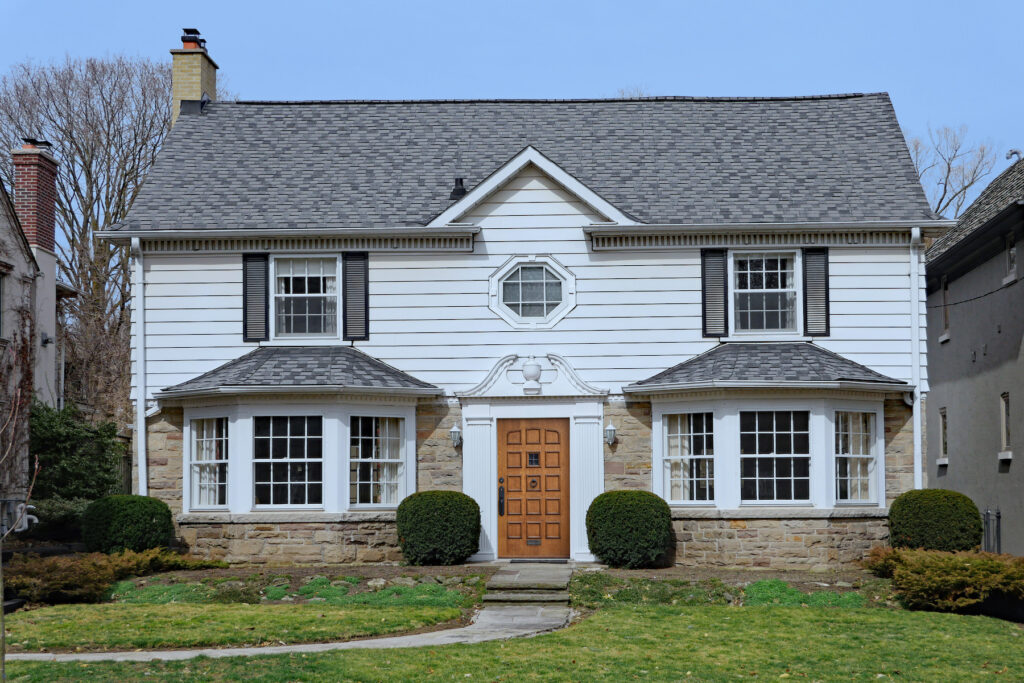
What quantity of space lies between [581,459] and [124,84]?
77.2 ft

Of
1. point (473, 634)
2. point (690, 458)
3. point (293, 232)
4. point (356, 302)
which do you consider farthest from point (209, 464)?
point (690, 458)

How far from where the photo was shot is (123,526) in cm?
1823

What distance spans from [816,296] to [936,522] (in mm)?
3947

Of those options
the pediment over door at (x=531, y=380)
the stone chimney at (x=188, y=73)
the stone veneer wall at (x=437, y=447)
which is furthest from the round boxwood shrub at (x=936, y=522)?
the stone chimney at (x=188, y=73)

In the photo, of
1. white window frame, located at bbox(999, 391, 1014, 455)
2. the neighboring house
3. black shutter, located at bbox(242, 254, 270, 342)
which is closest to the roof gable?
black shutter, located at bbox(242, 254, 270, 342)

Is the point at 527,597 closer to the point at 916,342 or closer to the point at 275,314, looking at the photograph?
the point at 275,314

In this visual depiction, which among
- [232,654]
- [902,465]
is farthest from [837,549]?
[232,654]

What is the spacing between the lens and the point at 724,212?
19.7 meters

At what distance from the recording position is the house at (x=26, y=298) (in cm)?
2369

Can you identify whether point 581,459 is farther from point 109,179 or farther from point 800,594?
point 109,179

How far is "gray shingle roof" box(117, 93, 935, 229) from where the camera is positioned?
19.9 meters

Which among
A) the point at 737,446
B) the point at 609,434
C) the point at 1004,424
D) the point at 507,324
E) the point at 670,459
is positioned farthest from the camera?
the point at 1004,424

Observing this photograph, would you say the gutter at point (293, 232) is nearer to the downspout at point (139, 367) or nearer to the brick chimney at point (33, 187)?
the downspout at point (139, 367)

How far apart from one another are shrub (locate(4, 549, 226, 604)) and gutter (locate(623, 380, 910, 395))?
804cm
